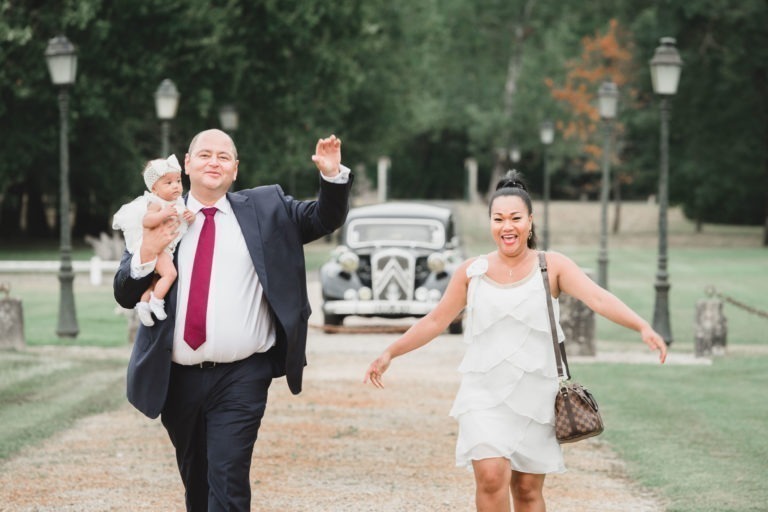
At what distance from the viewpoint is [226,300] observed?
5527mm

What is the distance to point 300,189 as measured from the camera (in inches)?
2160

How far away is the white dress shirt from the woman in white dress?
75 cm

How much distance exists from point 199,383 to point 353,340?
1287 cm

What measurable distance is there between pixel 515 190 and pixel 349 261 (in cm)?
1358

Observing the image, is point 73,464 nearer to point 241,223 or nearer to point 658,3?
point 241,223

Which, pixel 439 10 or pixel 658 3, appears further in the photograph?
pixel 439 10

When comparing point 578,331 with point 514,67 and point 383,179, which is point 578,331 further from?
point 383,179

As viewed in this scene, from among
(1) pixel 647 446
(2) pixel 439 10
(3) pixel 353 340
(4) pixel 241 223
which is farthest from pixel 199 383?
(2) pixel 439 10

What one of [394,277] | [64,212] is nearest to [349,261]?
[394,277]

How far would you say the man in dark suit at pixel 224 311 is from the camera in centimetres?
546

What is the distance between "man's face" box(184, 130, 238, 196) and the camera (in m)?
5.59

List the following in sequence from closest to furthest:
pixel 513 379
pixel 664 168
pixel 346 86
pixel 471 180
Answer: pixel 513 379
pixel 664 168
pixel 346 86
pixel 471 180

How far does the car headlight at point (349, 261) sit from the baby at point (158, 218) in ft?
44.2

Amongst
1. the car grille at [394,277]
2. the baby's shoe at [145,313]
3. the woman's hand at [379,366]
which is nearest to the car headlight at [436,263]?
the car grille at [394,277]
